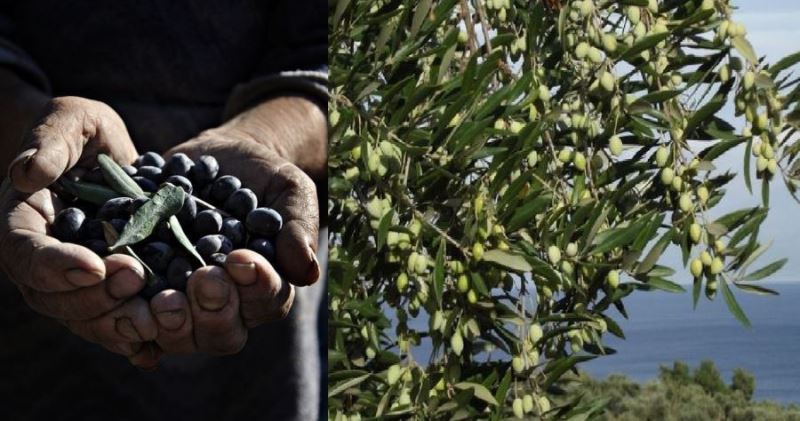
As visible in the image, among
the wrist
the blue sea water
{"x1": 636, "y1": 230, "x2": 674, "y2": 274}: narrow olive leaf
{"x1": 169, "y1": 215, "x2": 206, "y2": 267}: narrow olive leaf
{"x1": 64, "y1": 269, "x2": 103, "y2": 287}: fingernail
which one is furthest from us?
the blue sea water

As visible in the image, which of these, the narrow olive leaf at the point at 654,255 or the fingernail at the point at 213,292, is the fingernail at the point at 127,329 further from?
the narrow olive leaf at the point at 654,255

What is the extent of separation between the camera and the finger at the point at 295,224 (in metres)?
0.94

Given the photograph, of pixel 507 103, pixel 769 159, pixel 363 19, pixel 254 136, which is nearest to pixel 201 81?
pixel 254 136

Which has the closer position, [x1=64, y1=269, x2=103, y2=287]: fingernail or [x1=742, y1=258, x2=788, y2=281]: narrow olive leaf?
[x1=64, y1=269, x2=103, y2=287]: fingernail

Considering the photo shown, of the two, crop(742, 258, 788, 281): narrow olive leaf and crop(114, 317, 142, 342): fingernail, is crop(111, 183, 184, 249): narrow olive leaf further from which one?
crop(742, 258, 788, 281): narrow olive leaf

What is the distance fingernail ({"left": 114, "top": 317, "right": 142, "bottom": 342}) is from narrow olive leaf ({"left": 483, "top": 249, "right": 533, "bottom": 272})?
313 millimetres

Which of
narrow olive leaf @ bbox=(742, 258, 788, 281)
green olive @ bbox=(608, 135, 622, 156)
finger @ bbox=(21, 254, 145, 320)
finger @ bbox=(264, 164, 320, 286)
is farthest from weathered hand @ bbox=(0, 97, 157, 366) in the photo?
narrow olive leaf @ bbox=(742, 258, 788, 281)

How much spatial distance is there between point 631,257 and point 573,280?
58 mm

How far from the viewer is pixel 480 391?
1.10 m

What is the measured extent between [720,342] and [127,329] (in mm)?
1314

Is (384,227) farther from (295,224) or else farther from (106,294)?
(106,294)

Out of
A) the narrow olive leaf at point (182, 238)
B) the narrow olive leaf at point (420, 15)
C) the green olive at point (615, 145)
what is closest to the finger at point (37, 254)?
the narrow olive leaf at point (182, 238)

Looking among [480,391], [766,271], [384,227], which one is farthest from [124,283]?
[766,271]

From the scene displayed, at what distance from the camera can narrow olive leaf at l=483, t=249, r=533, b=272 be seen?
102 cm
